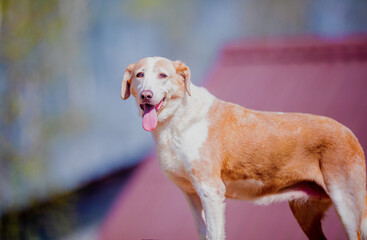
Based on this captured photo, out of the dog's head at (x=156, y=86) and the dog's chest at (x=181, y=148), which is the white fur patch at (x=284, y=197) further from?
the dog's head at (x=156, y=86)

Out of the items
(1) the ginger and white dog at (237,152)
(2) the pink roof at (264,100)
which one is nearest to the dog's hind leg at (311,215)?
(1) the ginger and white dog at (237,152)

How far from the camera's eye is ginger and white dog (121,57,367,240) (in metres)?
2.84

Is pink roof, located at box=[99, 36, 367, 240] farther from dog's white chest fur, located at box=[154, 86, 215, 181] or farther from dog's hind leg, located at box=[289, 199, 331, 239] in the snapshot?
dog's white chest fur, located at box=[154, 86, 215, 181]

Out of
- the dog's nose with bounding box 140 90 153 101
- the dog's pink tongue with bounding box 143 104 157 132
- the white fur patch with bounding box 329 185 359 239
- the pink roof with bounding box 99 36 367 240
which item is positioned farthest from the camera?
the pink roof with bounding box 99 36 367 240

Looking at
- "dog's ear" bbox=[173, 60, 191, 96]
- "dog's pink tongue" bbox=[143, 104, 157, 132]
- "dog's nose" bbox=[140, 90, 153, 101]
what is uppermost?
"dog's ear" bbox=[173, 60, 191, 96]

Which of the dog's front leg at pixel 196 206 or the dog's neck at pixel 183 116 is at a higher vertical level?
the dog's neck at pixel 183 116

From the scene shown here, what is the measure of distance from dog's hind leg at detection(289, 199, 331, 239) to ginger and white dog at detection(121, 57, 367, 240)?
0.19 m

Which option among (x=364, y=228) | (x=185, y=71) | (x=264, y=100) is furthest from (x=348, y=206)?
(x=264, y=100)

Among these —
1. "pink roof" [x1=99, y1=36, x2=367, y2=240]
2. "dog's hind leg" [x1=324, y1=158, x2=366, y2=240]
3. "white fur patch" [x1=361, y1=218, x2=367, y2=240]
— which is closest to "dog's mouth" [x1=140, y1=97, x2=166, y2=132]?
"dog's hind leg" [x1=324, y1=158, x2=366, y2=240]

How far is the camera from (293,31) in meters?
20.5

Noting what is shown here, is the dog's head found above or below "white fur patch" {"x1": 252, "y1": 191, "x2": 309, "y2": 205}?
above

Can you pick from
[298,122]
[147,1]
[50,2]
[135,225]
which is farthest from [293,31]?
[298,122]

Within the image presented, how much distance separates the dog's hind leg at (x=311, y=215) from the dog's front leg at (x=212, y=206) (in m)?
0.85

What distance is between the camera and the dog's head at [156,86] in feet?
9.09
